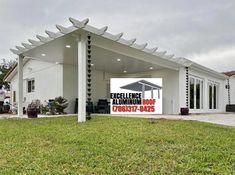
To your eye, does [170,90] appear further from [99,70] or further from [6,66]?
[6,66]

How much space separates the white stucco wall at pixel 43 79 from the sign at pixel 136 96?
11.5ft

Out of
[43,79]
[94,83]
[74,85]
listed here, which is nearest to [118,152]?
[74,85]

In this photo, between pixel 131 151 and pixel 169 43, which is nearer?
pixel 131 151

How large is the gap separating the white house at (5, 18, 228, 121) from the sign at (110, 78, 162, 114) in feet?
1.84

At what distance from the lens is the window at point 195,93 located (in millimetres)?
18922

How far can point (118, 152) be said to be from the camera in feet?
18.1

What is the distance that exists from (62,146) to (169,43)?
16.2 m

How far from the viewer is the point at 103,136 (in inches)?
280

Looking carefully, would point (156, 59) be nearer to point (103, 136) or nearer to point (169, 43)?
point (169, 43)

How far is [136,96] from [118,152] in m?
12.4

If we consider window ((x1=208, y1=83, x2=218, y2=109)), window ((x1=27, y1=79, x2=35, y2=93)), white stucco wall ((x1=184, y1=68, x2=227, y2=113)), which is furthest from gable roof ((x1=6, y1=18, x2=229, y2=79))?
window ((x1=27, y1=79, x2=35, y2=93))

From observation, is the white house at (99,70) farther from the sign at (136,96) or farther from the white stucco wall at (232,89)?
the white stucco wall at (232,89)

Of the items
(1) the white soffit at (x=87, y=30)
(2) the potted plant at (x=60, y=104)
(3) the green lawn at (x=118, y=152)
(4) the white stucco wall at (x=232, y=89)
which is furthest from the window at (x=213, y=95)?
(3) the green lawn at (x=118, y=152)

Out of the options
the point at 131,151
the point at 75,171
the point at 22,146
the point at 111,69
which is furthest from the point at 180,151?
the point at 111,69
